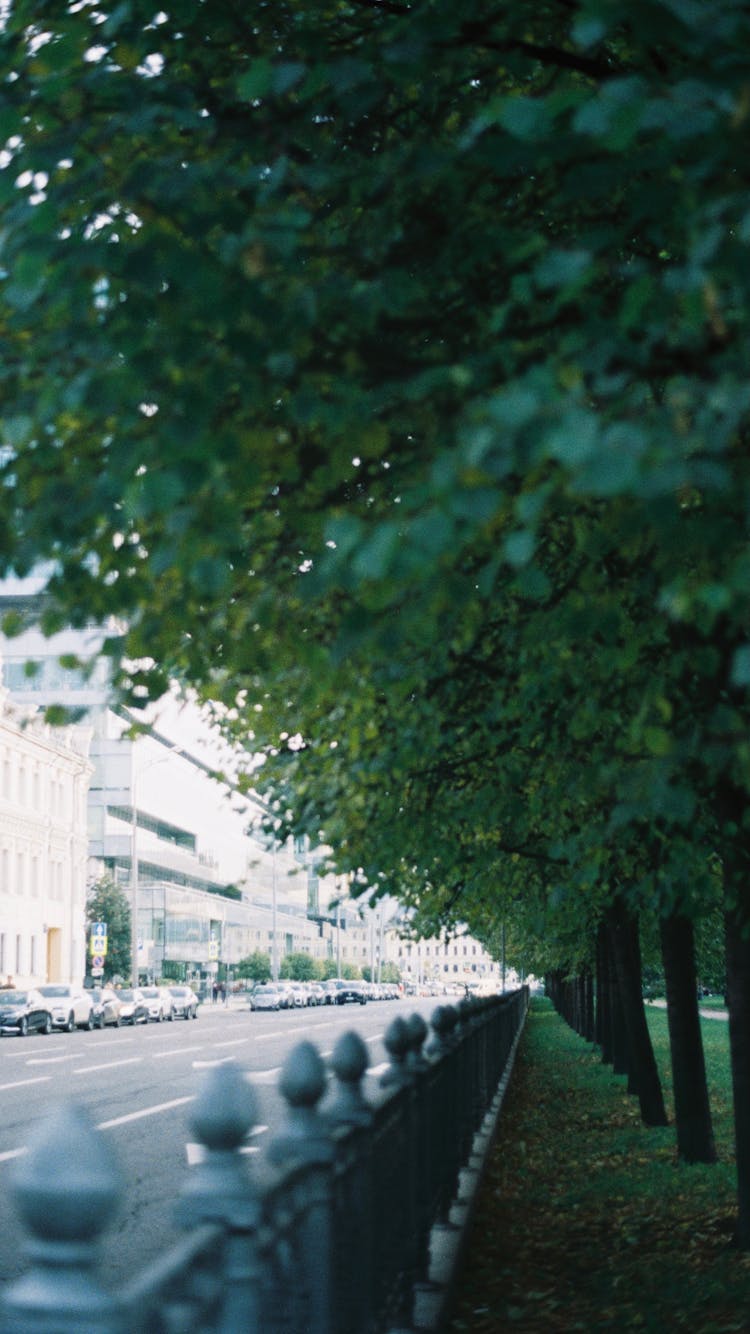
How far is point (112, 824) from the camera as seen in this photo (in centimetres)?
9050

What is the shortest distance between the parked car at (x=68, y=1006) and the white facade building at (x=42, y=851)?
14.9m

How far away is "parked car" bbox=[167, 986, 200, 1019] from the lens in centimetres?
6275

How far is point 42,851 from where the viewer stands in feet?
232

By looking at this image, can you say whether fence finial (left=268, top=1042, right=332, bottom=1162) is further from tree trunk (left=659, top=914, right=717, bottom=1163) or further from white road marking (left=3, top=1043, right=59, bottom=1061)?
white road marking (left=3, top=1043, right=59, bottom=1061)

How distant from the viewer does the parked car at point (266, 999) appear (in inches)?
2849

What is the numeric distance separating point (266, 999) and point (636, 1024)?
56573 millimetres

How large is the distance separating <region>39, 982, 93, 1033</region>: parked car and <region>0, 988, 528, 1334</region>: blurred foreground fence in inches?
1631

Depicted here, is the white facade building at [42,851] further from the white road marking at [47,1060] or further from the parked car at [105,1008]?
the white road marking at [47,1060]

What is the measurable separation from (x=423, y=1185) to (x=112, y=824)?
8614 centimetres

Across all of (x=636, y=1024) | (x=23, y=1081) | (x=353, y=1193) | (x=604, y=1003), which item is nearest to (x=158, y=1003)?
(x=604, y=1003)

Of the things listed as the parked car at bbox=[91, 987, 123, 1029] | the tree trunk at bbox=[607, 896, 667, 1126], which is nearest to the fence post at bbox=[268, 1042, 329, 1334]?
the tree trunk at bbox=[607, 896, 667, 1126]

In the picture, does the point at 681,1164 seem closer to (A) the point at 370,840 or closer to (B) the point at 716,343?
(A) the point at 370,840

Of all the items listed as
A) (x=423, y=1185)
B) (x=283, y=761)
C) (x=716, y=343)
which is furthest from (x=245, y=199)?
(x=283, y=761)

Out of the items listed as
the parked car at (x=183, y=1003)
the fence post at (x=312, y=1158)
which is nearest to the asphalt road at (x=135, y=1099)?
the fence post at (x=312, y=1158)
